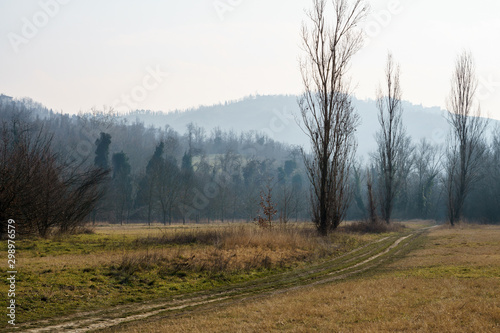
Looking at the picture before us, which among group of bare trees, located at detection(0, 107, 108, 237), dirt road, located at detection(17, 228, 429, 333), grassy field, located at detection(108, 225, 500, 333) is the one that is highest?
group of bare trees, located at detection(0, 107, 108, 237)

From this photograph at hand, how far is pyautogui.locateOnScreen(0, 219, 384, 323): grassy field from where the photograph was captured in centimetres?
1147

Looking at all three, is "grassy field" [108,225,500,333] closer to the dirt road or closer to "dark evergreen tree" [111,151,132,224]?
the dirt road

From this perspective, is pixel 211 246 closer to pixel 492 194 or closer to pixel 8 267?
pixel 8 267

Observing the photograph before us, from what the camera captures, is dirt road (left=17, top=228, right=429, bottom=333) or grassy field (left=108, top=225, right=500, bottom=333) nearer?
grassy field (left=108, top=225, right=500, bottom=333)

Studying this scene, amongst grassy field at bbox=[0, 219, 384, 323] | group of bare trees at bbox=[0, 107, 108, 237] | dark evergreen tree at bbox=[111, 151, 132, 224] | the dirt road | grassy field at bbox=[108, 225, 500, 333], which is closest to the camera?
grassy field at bbox=[108, 225, 500, 333]

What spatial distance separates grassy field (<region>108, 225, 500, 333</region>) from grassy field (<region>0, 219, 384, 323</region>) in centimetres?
305

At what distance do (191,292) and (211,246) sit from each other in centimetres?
666

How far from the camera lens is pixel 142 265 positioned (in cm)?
1495

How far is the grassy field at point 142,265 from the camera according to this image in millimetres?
11469

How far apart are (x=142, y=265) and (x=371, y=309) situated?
8381mm

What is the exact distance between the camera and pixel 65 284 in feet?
39.9

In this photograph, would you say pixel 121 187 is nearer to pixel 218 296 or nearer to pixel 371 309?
pixel 218 296

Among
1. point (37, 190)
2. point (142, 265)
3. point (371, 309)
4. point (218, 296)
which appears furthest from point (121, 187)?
point (371, 309)

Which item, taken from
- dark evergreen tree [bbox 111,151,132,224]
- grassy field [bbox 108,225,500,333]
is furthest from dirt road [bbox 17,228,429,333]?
dark evergreen tree [bbox 111,151,132,224]
